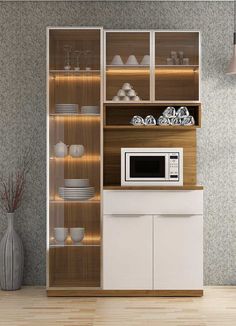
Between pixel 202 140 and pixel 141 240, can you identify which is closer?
pixel 141 240

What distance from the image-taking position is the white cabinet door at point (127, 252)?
204 inches

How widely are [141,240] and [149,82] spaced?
1.41 meters

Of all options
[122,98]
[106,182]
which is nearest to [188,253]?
[106,182]

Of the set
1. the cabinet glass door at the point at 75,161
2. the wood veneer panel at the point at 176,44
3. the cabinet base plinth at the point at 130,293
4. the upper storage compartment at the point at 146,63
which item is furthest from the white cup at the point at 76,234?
the wood veneer panel at the point at 176,44

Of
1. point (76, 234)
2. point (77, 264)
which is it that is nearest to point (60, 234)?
point (76, 234)

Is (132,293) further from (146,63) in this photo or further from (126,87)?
(146,63)

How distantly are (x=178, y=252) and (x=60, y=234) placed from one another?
1059 millimetres

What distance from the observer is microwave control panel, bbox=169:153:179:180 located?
208 inches

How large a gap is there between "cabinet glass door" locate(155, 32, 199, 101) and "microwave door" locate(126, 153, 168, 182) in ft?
1.76

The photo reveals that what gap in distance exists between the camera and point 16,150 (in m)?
5.64

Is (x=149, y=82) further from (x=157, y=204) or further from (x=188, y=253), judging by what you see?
(x=188, y=253)

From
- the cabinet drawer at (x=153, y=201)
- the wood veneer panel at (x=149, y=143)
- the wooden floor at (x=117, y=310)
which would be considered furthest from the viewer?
the wood veneer panel at (x=149, y=143)

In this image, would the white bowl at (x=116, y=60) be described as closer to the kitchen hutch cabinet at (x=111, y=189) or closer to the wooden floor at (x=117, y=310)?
the kitchen hutch cabinet at (x=111, y=189)

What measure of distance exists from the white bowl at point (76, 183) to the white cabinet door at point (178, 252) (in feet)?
2.29
